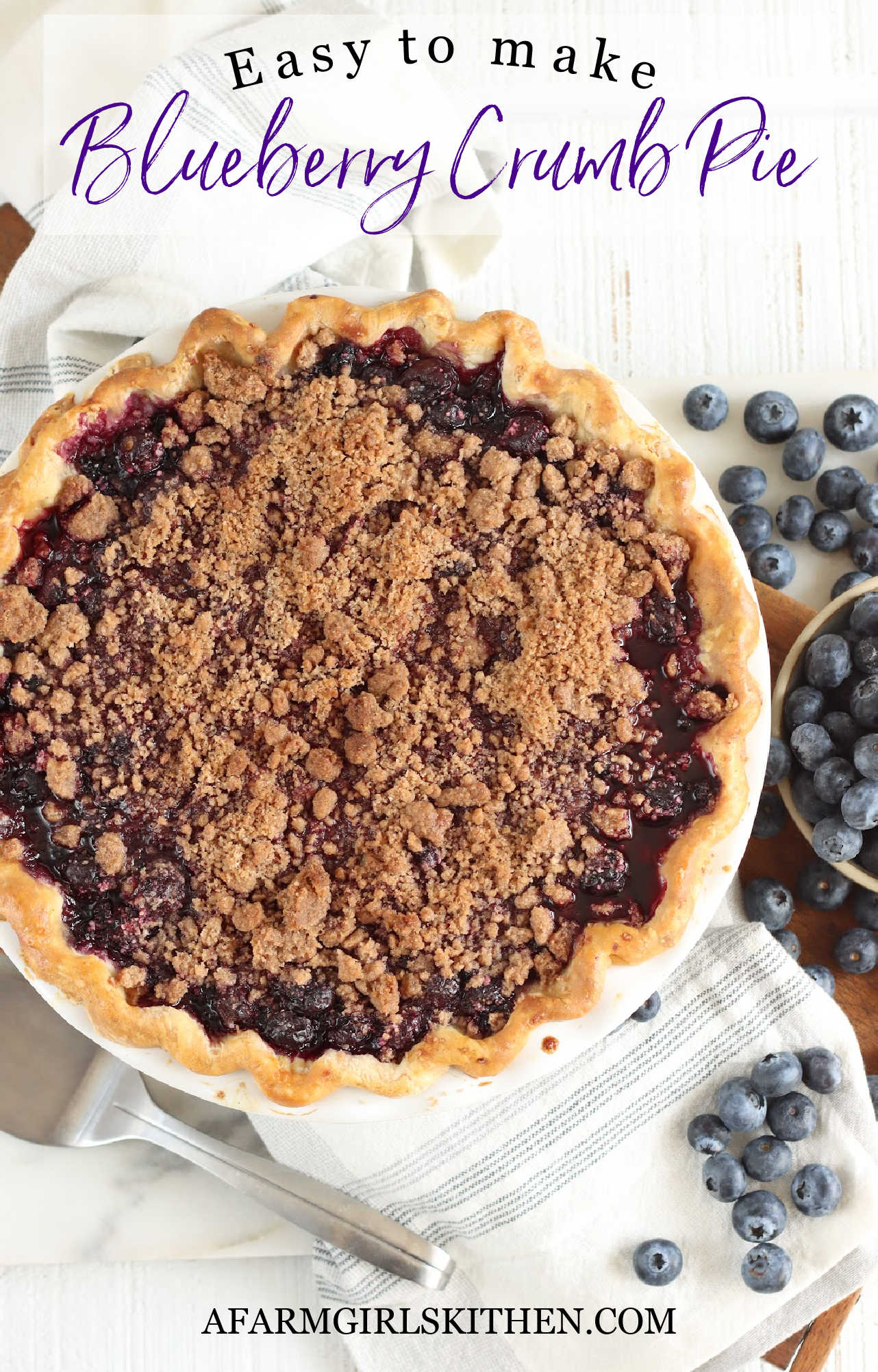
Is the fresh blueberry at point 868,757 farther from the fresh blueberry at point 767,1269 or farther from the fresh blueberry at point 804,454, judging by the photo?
the fresh blueberry at point 767,1269

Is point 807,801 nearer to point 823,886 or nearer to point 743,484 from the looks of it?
point 823,886

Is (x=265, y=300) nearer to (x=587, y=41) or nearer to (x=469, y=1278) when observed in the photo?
(x=587, y=41)

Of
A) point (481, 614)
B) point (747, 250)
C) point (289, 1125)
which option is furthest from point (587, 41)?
point (289, 1125)

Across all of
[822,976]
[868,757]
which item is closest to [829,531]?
[868,757]

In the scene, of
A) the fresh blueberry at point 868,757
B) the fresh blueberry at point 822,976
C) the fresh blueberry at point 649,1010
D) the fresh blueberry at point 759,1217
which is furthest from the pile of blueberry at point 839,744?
the fresh blueberry at point 759,1217

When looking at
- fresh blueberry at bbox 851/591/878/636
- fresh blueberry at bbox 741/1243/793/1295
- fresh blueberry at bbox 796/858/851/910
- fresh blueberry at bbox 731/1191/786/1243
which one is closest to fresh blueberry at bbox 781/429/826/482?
fresh blueberry at bbox 851/591/878/636

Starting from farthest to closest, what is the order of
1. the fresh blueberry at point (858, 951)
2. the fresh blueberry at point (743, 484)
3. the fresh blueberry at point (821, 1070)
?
the fresh blueberry at point (743, 484) → the fresh blueberry at point (858, 951) → the fresh blueberry at point (821, 1070)

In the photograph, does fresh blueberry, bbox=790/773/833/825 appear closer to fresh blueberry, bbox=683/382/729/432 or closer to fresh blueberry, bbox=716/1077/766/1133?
fresh blueberry, bbox=716/1077/766/1133
